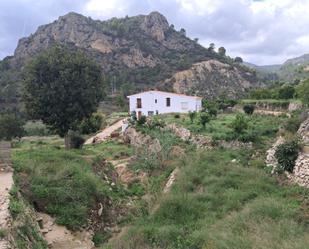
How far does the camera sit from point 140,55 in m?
114

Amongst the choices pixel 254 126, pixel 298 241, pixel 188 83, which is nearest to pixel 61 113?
pixel 254 126

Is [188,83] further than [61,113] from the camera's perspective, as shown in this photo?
Yes

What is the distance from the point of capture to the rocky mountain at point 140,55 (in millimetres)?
99444

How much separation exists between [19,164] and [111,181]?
4936mm

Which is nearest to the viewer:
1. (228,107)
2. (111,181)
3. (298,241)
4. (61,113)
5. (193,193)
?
(298,241)

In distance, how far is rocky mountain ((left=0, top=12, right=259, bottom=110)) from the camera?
326ft

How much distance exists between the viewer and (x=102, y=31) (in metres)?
123

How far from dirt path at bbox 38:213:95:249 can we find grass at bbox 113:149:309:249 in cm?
189

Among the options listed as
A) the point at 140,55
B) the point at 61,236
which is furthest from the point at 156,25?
the point at 61,236

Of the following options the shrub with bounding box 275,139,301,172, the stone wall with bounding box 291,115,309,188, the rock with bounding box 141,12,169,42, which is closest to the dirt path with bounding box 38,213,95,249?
the stone wall with bounding box 291,115,309,188

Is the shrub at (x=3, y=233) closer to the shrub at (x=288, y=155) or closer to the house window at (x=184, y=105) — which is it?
the shrub at (x=288, y=155)

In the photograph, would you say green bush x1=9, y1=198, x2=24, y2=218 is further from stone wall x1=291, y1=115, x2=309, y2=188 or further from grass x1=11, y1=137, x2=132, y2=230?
stone wall x1=291, y1=115, x2=309, y2=188

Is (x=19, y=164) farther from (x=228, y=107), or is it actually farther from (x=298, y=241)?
(x=228, y=107)

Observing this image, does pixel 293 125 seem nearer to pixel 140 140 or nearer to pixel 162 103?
pixel 140 140
